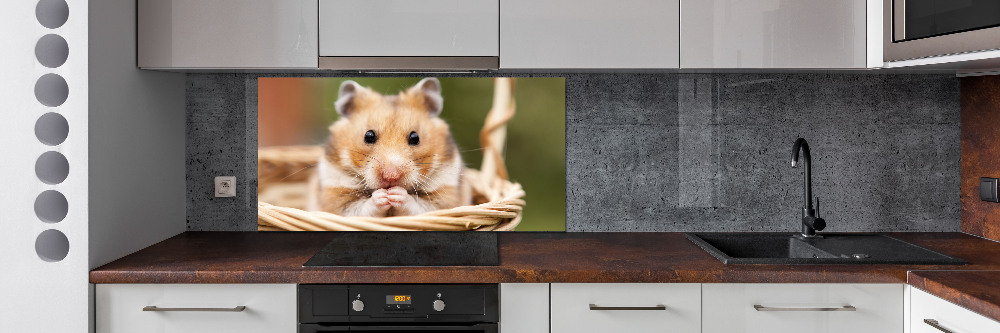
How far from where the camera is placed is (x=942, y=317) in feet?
5.37

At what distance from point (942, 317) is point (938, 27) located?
30.8 inches

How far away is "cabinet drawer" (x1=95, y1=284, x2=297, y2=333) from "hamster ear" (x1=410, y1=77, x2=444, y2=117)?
0.88 m

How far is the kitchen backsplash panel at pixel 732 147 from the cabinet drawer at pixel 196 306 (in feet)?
2.29

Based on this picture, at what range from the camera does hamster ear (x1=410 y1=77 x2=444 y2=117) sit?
244cm

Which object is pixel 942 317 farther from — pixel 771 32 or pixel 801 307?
pixel 771 32

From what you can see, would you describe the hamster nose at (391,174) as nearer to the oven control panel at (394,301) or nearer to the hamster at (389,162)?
the hamster at (389,162)

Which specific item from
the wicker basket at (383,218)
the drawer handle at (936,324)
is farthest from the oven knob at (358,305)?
the drawer handle at (936,324)

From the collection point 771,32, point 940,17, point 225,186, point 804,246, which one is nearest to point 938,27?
point 940,17

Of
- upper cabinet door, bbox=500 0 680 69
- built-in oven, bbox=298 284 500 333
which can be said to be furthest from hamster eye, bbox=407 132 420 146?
built-in oven, bbox=298 284 500 333

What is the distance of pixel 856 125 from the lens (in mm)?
2453

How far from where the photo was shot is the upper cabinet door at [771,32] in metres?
2.09
